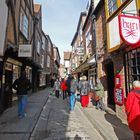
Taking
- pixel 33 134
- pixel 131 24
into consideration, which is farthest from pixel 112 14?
pixel 33 134

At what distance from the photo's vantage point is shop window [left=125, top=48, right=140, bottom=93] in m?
6.39

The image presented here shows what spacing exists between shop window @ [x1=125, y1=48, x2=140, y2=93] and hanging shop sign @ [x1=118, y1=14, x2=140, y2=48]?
94 cm

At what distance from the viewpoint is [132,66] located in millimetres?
6754

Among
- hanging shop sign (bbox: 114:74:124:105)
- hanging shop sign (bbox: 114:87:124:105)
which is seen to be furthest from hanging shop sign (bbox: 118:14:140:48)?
hanging shop sign (bbox: 114:87:124:105)

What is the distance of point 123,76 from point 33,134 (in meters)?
3.94

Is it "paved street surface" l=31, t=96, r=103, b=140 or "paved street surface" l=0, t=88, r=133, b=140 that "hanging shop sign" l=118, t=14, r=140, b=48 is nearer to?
"paved street surface" l=0, t=88, r=133, b=140

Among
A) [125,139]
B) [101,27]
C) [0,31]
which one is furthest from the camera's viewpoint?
[101,27]

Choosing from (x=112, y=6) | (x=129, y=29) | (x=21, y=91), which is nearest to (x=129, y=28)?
(x=129, y=29)

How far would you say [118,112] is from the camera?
7.77 m

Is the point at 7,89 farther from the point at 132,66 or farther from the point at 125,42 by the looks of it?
the point at 125,42

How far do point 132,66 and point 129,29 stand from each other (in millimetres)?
1708

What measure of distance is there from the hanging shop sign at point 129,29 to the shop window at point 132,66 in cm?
94

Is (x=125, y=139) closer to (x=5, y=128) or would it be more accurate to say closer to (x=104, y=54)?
(x=5, y=128)

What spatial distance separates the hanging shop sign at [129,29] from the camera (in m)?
5.43
